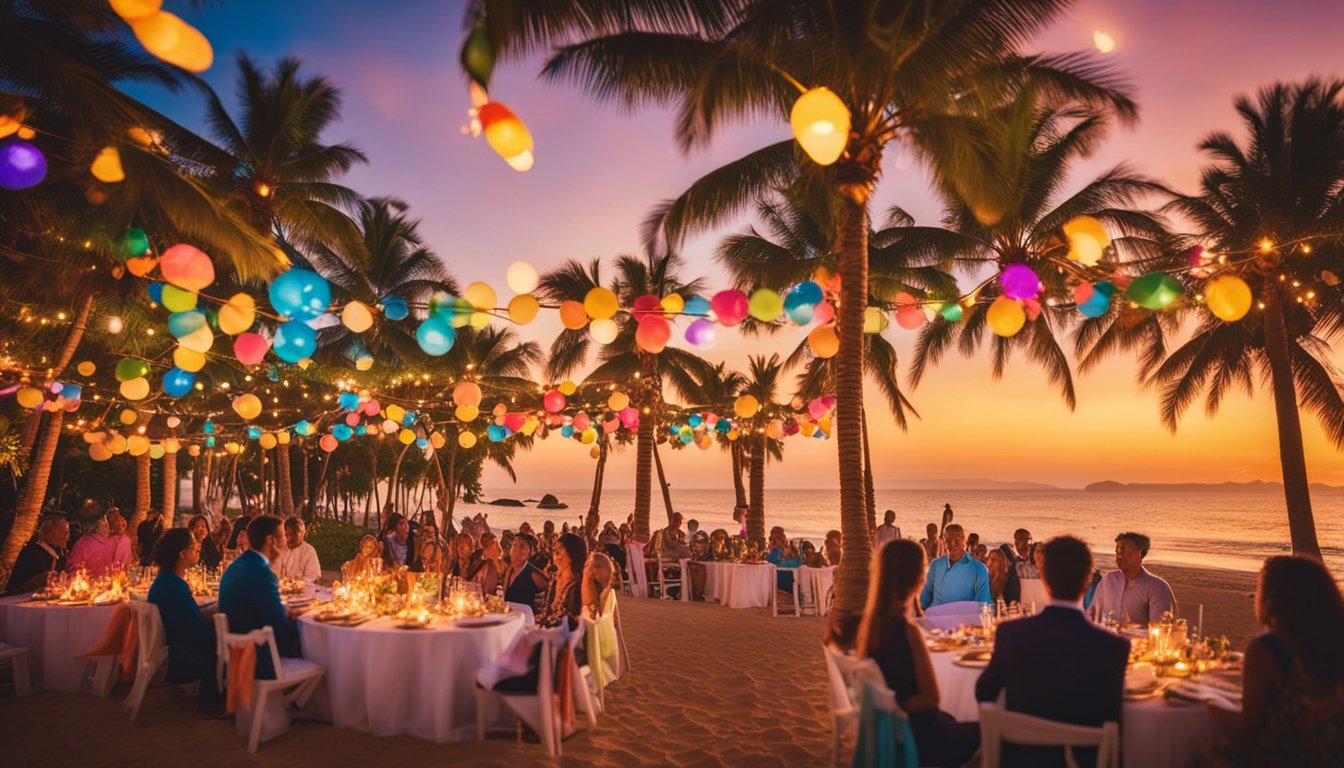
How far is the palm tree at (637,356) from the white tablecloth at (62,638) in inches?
454

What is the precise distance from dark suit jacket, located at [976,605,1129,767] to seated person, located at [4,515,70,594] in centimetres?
903

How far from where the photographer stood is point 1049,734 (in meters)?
3.26

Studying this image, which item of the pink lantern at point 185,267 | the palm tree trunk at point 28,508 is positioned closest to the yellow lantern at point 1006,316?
the pink lantern at point 185,267

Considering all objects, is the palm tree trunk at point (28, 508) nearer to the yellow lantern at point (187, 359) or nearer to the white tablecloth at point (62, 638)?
the yellow lantern at point (187, 359)

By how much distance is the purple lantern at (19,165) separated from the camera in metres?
5.83

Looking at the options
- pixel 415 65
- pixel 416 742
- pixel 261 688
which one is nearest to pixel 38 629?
pixel 261 688

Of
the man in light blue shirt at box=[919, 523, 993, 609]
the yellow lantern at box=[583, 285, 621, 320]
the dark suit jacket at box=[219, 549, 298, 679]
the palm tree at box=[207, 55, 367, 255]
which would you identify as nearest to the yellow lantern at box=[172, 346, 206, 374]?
the dark suit jacket at box=[219, 549, 298, 679]

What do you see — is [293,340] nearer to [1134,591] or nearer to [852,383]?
[852,383]

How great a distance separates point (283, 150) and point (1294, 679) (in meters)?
17.6

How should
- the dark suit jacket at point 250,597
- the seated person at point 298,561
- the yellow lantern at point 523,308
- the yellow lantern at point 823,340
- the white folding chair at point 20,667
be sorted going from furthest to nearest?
1. the seated person at point 298,561
2. the yellow lantern at point 823,340
3. the yellow lantern at point 523,308
4. the white folding chair at point 20,667
5. the dark suit jacket at point 250,597

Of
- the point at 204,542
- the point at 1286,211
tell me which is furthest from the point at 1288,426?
the point at 204,542

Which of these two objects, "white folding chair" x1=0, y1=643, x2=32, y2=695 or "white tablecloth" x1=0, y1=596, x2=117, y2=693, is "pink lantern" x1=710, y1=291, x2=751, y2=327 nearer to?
"white tablecloth" x1=0, y1=596, x2=117, y2=693

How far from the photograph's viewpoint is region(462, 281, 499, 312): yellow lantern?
299 inches

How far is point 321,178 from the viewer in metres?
17.6
